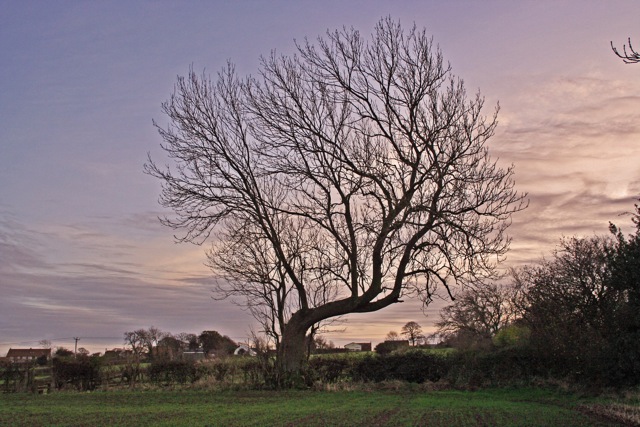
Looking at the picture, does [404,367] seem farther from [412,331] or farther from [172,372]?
[412,331]

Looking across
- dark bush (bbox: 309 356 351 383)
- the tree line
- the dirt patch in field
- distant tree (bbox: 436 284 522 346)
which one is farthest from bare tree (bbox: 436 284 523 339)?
the dirt patch in field

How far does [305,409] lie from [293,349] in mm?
7252

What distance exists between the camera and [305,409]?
604 inches

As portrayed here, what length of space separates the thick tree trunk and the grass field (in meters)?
1.56

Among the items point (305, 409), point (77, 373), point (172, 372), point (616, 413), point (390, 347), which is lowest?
point (616, 413)

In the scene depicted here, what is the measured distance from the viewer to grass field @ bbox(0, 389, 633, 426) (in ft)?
42.4

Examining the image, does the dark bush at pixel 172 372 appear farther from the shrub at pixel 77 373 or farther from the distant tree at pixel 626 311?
the distant tree at pixel 626 311

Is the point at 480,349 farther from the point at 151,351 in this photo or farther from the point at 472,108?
the point at 151,351

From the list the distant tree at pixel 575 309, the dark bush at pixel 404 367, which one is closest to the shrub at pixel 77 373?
the dark bush at pixel 404 367

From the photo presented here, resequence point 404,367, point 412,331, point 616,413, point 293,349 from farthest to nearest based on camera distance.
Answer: point 412,331, point 404,367, point 293,349, point 616,413

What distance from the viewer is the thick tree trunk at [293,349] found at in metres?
22.4

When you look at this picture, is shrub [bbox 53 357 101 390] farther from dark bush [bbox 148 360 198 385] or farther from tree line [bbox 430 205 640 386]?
tree line [bbox 430 205 640 386]

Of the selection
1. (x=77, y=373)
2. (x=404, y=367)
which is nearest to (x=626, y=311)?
(x=404, y=367)

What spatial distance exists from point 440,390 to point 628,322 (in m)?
6.98
